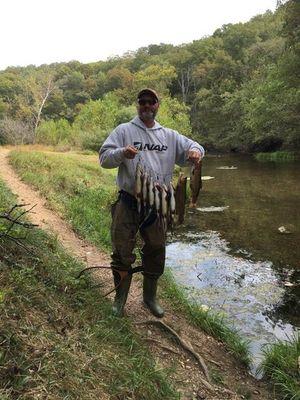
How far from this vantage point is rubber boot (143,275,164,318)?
5297 mm

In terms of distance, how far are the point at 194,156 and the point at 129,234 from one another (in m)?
1.14

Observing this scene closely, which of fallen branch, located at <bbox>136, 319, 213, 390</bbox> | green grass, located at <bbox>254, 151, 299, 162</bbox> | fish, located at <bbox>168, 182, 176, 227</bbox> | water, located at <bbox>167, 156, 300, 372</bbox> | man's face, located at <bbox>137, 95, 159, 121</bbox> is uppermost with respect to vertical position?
man's face, located at <bbox>137, 95, 159, 121</bbox>

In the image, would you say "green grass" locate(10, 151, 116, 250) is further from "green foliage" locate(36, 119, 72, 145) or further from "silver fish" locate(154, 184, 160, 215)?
"green foliage" locate(36, 119, 72, 145)

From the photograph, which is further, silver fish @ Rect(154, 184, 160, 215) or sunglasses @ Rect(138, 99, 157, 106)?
sunglasses @ Rect(138, 99, 157, 106)

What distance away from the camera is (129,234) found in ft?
15.7

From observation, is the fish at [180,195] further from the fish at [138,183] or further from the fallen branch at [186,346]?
the fallen branch at [186,346]

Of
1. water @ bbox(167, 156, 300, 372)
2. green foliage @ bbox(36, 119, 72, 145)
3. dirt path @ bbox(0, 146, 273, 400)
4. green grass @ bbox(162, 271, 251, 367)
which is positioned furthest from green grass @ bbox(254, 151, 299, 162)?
dirt path @ bbox(0, 146, 273, 400)

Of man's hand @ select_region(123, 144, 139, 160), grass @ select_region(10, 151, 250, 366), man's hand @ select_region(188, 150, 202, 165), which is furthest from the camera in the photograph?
grass @ select_region(10, 151, 250, 366)

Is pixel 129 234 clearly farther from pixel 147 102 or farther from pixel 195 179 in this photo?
pixel 147 102

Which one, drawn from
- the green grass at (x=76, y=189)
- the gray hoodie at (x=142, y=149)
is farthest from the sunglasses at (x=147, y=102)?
the green grass at (x=76, y=189)

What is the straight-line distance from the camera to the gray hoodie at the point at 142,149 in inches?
180

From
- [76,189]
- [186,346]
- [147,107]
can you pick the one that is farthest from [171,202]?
[76,189]

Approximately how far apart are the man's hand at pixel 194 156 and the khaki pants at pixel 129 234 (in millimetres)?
780

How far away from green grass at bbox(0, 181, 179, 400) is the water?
79.7 inches
